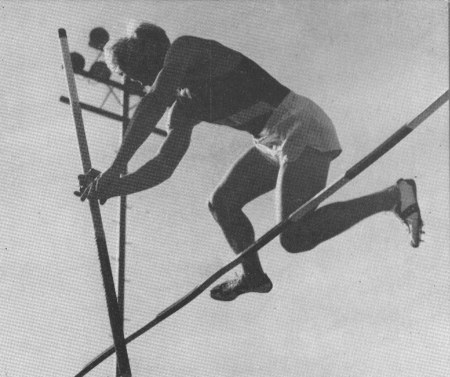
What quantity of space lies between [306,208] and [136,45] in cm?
171

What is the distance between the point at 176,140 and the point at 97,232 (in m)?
0.91

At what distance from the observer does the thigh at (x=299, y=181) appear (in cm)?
464

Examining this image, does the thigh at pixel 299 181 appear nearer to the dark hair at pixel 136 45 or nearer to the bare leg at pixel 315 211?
the bare leg at pixel 315 211

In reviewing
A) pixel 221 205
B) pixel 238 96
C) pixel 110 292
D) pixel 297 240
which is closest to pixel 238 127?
pixel 238 96

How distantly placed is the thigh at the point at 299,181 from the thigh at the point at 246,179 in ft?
1.23

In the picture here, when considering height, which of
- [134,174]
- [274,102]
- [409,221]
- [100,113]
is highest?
[274,102]

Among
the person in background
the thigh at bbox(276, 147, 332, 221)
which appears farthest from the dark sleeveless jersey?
the thigh at bbox(276, 147, 332, 221)

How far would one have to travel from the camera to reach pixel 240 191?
5137 millimetres

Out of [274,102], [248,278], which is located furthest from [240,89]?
[248,278]

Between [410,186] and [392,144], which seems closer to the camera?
[392,144]

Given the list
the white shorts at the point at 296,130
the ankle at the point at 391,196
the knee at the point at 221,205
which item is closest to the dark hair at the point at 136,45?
the white shorts at the point at 296,130

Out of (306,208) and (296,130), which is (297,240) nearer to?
(306,208)

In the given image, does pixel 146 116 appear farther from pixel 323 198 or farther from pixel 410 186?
pixel 410 186

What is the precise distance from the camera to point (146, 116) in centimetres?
455
